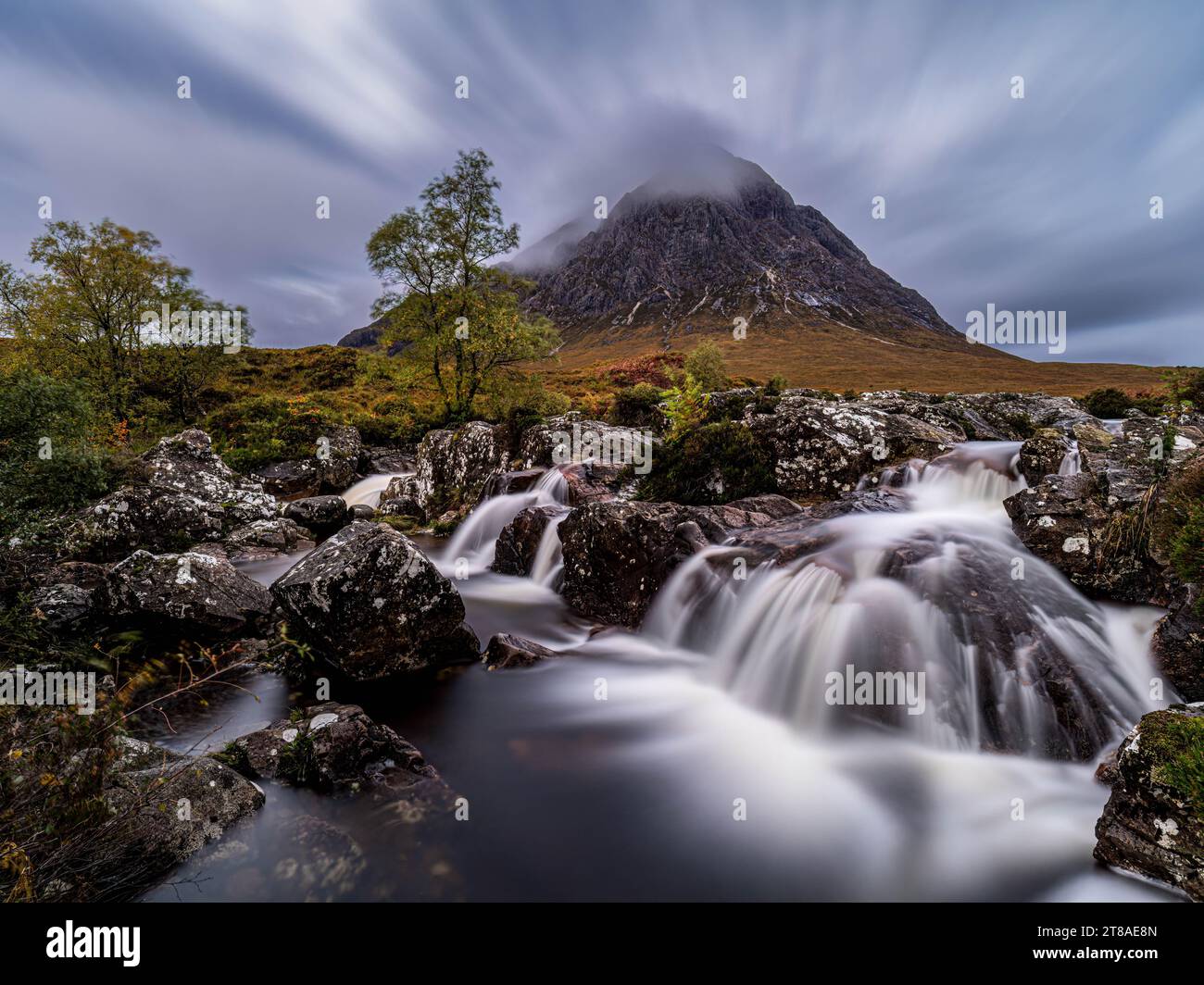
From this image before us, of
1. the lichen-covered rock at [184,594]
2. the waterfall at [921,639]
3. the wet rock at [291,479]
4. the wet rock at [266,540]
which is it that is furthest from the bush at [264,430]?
the waterfall at [921,639]

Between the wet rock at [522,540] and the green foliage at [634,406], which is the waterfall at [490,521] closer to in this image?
the wet rock at [522,540]

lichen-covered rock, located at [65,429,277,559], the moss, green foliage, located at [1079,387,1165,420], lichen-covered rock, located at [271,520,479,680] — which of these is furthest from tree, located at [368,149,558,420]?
green foliage, located at [1079,387,1165,420]

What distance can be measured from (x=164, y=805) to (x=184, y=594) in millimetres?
5122

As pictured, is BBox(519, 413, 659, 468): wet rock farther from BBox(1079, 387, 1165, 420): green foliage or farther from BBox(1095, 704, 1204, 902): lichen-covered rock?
BBox(1079, 387, 1165, 420): green foliage

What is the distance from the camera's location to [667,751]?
589cm

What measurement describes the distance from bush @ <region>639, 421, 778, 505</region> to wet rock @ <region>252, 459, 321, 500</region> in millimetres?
15421

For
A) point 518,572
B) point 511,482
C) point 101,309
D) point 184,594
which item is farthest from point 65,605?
point 101,309

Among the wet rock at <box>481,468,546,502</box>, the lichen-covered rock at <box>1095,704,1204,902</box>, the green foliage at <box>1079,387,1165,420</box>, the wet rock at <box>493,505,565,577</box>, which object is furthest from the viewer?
the green foliage at <box>1079,387,1165,420</box>

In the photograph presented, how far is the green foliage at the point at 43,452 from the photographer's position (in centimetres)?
965

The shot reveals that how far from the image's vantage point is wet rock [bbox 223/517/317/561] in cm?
1227

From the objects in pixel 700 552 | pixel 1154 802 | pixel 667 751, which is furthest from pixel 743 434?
pixel 1154 802

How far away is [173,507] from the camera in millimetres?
11688

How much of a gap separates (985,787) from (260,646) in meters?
9.56
